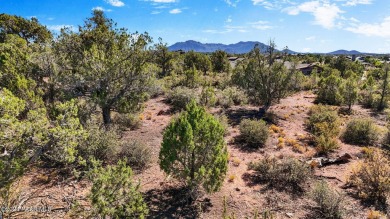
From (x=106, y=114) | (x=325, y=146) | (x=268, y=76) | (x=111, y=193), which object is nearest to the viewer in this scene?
(x=111, y=193)

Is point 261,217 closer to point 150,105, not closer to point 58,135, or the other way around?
point 58,135

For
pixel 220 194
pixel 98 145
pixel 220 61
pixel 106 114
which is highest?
pixel 220 61

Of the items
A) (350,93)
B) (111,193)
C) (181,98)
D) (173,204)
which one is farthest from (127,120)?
(350,93)

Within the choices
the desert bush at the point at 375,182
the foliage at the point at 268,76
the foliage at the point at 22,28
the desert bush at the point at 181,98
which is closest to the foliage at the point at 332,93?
the foliage at the point at 268,76

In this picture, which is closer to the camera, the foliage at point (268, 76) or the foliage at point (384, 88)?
the foliage at point (268, 76)

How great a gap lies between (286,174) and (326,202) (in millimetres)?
2509

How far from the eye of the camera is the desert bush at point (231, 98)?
28188mm

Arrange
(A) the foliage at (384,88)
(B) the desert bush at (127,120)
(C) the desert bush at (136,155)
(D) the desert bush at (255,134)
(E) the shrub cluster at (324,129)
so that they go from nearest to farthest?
(C) the desert bush at (136,155), (E) the shrub cluster at (324,129), (D) the desert bush at (255,134), (B) the desert bush at (127,120), (A) the foliage at (384,88)

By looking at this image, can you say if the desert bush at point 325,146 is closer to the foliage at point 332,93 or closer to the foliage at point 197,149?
the foliage at point 197,149

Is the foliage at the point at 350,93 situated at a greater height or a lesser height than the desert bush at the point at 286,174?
greater

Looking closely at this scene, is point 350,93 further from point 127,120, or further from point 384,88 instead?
point 127,120

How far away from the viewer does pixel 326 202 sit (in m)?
9.70

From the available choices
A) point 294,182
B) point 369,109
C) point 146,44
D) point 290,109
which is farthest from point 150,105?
point 369,109

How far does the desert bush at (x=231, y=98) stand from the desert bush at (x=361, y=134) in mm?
12062
